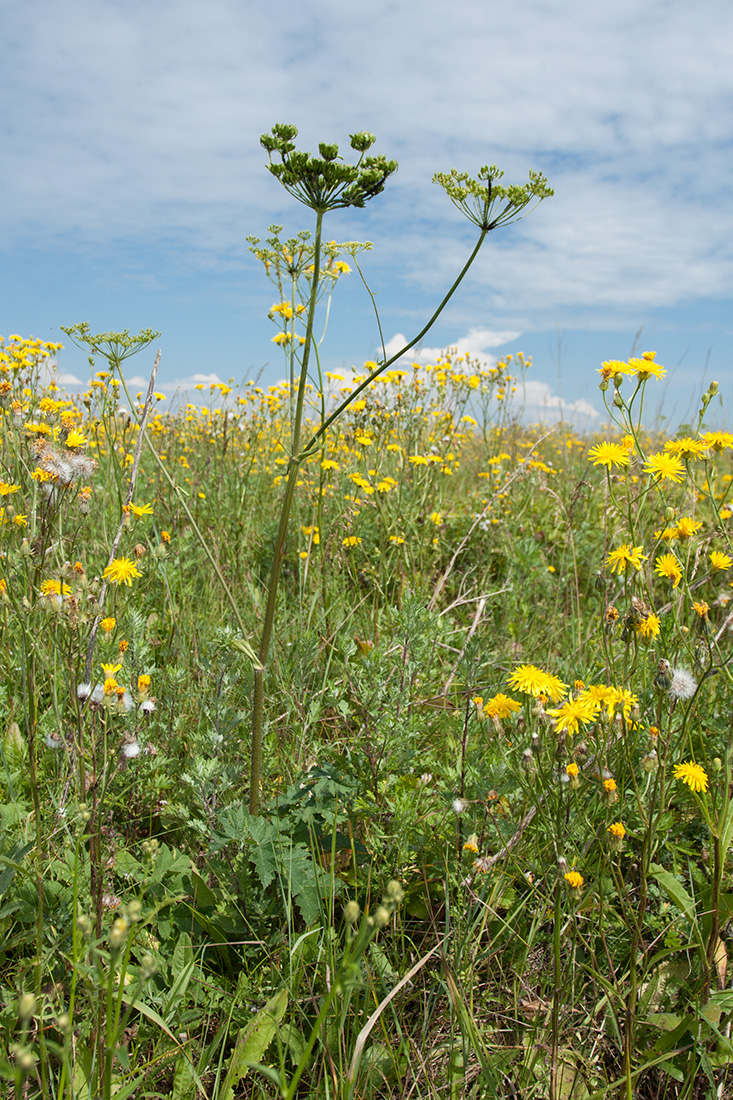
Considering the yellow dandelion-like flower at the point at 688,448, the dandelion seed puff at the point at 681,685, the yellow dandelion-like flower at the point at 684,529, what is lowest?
the dandelion seed puff at the point at 681,685

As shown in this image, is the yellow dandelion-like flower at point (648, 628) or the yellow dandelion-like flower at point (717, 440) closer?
the yellow dandelion-like flower at point (648, 628)

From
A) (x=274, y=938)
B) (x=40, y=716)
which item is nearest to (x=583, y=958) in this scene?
(x=274, y=938)

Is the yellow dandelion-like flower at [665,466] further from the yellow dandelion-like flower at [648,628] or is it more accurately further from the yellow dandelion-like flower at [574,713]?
the yellow dandelion-like flower at [574,713]

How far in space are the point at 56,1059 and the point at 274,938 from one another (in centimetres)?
47

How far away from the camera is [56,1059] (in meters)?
1.33

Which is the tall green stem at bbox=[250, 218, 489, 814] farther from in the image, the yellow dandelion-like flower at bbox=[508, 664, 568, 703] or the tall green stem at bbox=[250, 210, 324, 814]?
the yellow dandelion-like flower at bbox=[508, 664, 568, 703]

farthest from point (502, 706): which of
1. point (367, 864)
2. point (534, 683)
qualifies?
point (367, 864)

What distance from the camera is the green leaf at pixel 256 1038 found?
49.6 inches

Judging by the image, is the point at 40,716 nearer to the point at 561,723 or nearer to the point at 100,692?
the point at 100,692

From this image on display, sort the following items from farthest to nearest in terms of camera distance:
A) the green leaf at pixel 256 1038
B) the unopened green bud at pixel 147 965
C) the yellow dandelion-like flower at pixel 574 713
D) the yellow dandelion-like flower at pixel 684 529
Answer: the yellow dandelion-like flower at pixel 684 529, the yellow dandelion-like flower at pixel 574 713, the green leaf at pixel 256 1038, the unopened green bud at pixel 147 965

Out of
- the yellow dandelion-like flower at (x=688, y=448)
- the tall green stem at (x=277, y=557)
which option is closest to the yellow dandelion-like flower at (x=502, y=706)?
the tall green stem at (x=277, y=557)

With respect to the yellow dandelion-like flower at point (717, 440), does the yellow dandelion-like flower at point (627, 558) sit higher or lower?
lower

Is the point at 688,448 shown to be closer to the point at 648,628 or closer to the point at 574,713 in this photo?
the point at 648,628

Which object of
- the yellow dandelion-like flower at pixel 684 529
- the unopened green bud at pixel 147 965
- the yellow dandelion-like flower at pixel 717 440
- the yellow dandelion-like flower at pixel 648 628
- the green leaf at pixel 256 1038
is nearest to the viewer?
the unopened green bud at pixel 147 965
